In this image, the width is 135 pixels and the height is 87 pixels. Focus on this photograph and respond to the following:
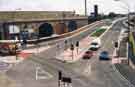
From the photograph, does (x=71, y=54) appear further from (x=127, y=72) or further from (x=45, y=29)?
(x=45, y=29)

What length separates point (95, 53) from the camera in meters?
91.9

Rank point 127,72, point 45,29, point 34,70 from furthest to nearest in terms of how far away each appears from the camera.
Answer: point 45,29, point 34,70, point 127,72

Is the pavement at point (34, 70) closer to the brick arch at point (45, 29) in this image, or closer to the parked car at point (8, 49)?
the parked car at point (8, 49)

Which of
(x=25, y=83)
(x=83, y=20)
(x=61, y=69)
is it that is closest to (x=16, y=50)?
(x=61, y=69)

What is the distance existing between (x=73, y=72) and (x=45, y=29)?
74692mm

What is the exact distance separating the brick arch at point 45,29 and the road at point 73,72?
5223 cm

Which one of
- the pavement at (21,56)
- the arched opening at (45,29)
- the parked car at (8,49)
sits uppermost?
the arched opening at (45,29)

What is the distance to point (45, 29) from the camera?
5664 inches

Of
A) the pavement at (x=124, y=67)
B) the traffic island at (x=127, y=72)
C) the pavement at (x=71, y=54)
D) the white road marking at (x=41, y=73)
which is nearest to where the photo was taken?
the traffic island at (x=127, y=72)

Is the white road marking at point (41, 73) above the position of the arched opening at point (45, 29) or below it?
below

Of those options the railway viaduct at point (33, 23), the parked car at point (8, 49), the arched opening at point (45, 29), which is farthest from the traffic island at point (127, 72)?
the arched opening at point (45, 29)

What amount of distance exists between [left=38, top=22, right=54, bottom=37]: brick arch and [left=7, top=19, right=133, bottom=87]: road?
52.2m

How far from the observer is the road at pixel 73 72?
61375 mm

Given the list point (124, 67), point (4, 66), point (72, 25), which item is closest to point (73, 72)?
point (124, 67)
